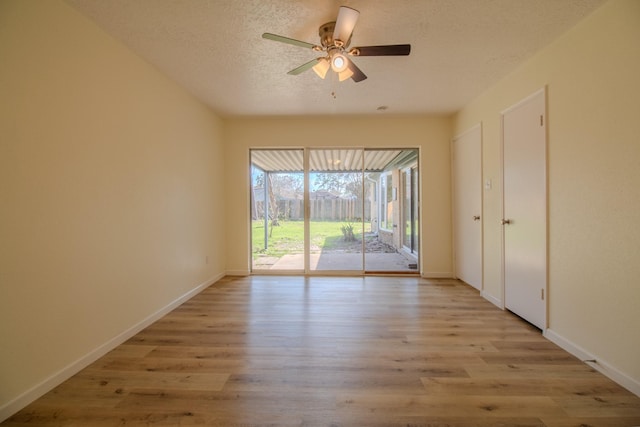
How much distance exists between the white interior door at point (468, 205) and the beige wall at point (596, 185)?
124 cm

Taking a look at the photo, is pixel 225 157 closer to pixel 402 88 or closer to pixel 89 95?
pixel 89 95

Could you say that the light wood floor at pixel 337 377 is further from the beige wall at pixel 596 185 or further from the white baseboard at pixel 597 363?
the beige wall at pixel 596 185

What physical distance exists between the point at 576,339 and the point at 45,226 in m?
4.03

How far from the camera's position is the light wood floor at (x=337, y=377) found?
1.51 metres

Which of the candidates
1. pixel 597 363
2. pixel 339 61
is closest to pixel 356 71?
pixel 339 61

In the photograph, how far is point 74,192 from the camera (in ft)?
6.37

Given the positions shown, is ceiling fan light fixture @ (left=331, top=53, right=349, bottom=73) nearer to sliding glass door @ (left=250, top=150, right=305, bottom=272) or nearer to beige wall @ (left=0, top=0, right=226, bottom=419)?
beige wall @ (left=0, top=0, right=226, bottom=419)

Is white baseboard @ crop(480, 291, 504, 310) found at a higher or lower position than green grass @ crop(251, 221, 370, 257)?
lower

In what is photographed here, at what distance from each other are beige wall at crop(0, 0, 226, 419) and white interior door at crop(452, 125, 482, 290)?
3.99 metres

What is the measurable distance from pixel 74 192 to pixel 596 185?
3.88 meters

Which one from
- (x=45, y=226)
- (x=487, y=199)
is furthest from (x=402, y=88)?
(x=45, y=226)

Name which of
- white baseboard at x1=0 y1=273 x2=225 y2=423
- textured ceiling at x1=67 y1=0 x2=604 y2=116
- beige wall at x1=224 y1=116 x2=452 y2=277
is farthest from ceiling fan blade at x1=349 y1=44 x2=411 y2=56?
white baseboard at x1=0 y1=273 x2=225 y2=423

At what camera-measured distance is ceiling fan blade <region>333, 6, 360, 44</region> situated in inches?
69.5

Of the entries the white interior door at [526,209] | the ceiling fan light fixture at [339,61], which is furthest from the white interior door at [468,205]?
the ceiling fan light fixture at [339,61]
